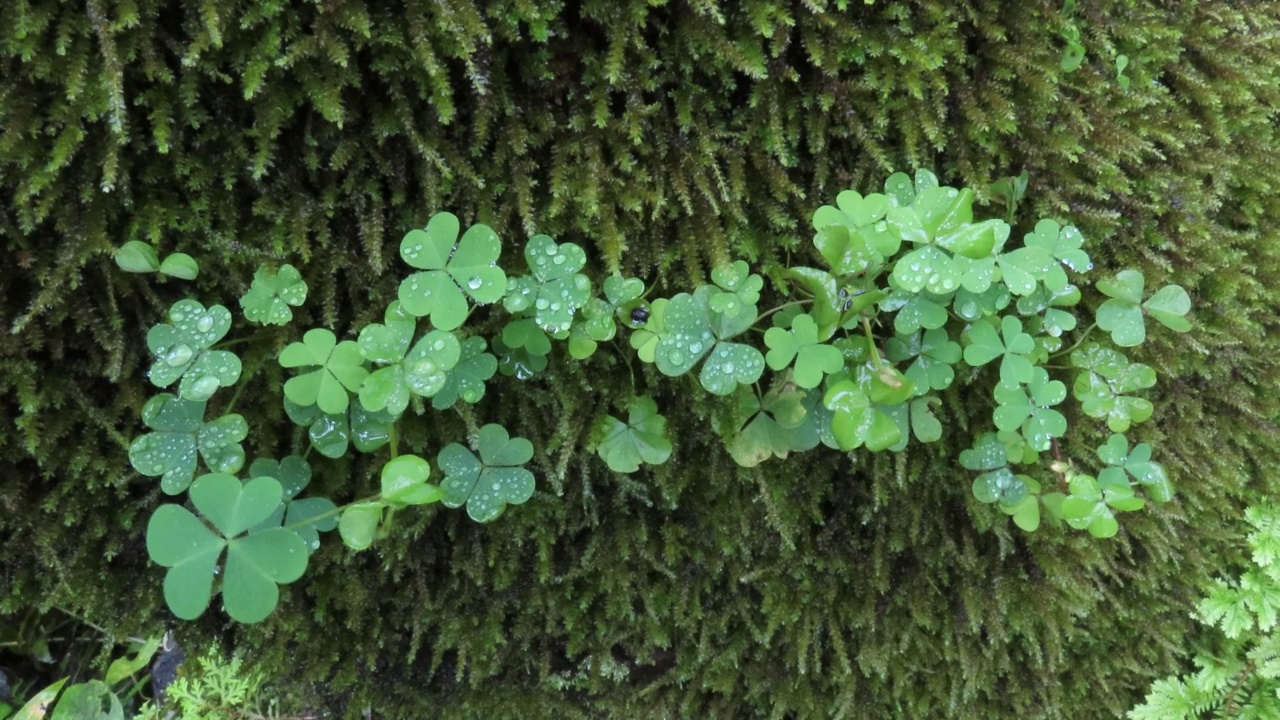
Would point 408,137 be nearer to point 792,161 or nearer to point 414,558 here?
point 792,161

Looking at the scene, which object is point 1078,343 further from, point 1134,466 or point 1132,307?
point 1134,466

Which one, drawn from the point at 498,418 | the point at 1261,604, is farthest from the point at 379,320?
the point at 1261,604

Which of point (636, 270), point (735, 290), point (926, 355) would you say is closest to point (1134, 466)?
point (926, 355)

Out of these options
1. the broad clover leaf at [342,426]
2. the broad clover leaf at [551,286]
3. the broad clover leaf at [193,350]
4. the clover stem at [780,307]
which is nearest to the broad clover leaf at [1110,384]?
the clover stem at [780,307]

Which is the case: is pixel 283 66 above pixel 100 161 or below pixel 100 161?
above

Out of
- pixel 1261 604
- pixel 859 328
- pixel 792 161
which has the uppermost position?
pixel 792 161

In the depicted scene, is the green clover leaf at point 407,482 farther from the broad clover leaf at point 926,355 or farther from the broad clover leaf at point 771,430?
the broad clover leaf at point 926,355

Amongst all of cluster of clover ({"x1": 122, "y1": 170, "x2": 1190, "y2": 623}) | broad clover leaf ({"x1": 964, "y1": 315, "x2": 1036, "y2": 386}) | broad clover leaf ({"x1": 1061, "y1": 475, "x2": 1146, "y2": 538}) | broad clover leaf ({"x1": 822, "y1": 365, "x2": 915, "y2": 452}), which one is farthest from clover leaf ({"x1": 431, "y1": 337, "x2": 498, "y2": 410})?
broad clover leaf ({"x1": 1061, "y1": 475, "x2": 1146, "y2": 538})

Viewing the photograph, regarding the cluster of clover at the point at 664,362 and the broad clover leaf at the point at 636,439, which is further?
the broad clover leaf at the point at 636,439
